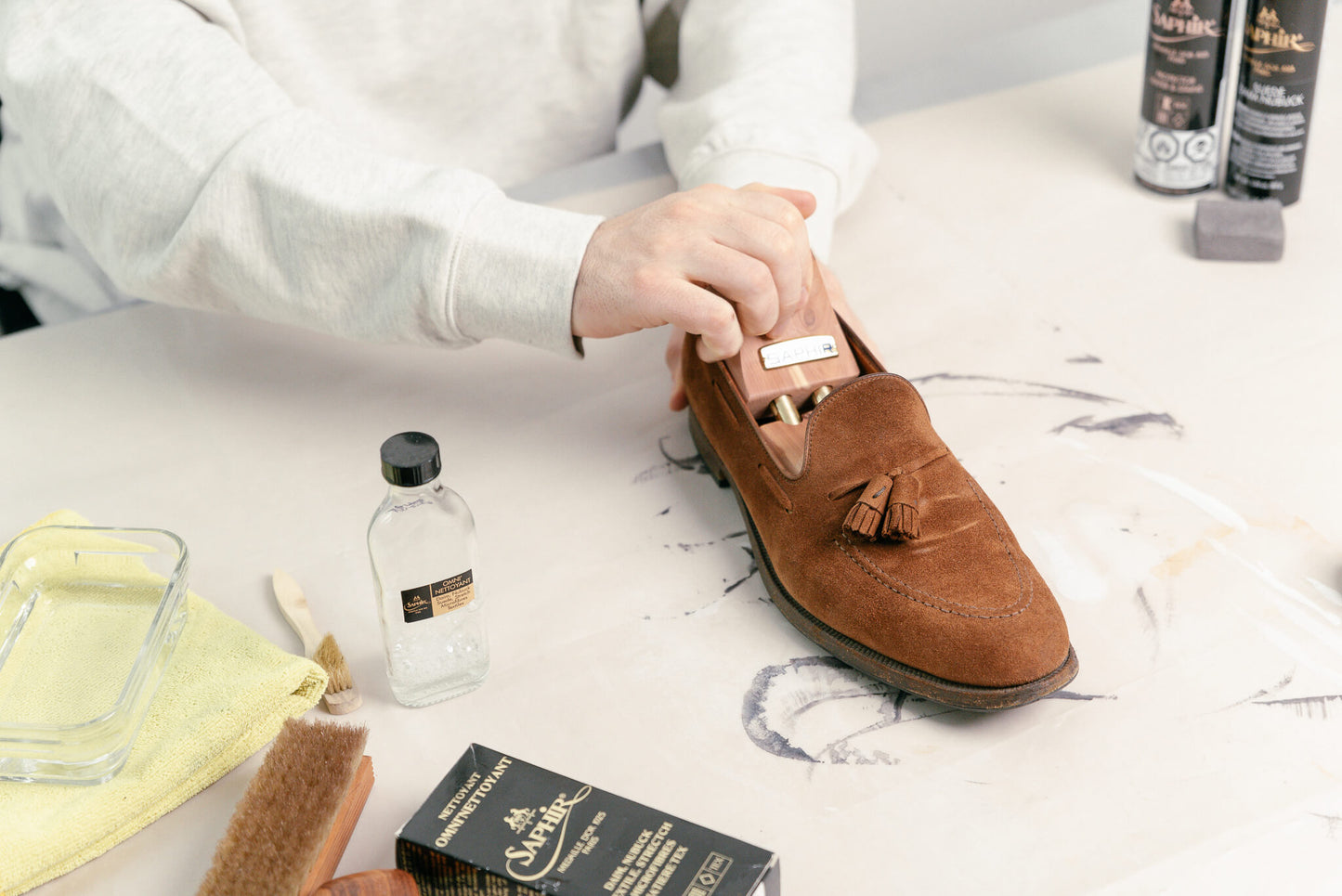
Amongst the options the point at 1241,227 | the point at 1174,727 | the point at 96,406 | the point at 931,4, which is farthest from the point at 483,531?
the point at 931,4

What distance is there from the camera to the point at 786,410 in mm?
797

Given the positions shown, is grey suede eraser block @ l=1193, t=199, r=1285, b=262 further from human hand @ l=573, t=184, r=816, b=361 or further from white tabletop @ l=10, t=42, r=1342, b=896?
human hand @ l=573, t=184, r=816, b=361

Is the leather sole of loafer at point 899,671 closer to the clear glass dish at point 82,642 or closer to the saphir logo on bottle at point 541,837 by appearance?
the saphir logo on bottle at point 541,837

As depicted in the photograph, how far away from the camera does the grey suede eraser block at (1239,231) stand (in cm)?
98

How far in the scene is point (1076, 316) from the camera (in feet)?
3.14

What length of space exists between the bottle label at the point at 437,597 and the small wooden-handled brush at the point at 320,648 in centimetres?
7

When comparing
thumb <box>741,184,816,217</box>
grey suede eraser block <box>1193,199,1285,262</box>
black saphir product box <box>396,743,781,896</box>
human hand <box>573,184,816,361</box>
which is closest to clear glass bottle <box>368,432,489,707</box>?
black saphir product box <box>396,743,781,896</box>

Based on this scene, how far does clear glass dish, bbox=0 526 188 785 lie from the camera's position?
0.61 m

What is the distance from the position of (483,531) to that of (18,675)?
0.30m

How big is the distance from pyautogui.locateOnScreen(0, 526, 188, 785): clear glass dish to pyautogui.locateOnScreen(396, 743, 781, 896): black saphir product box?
0.62 ft

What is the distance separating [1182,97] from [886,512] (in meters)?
0.57

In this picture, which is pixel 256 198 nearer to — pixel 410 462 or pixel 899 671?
pixel 410 462

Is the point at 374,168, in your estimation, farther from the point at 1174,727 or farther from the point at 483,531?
the point at 1174,727

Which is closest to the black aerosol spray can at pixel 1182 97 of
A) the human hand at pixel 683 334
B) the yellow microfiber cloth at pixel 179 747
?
the human hand at pixel 683 334
